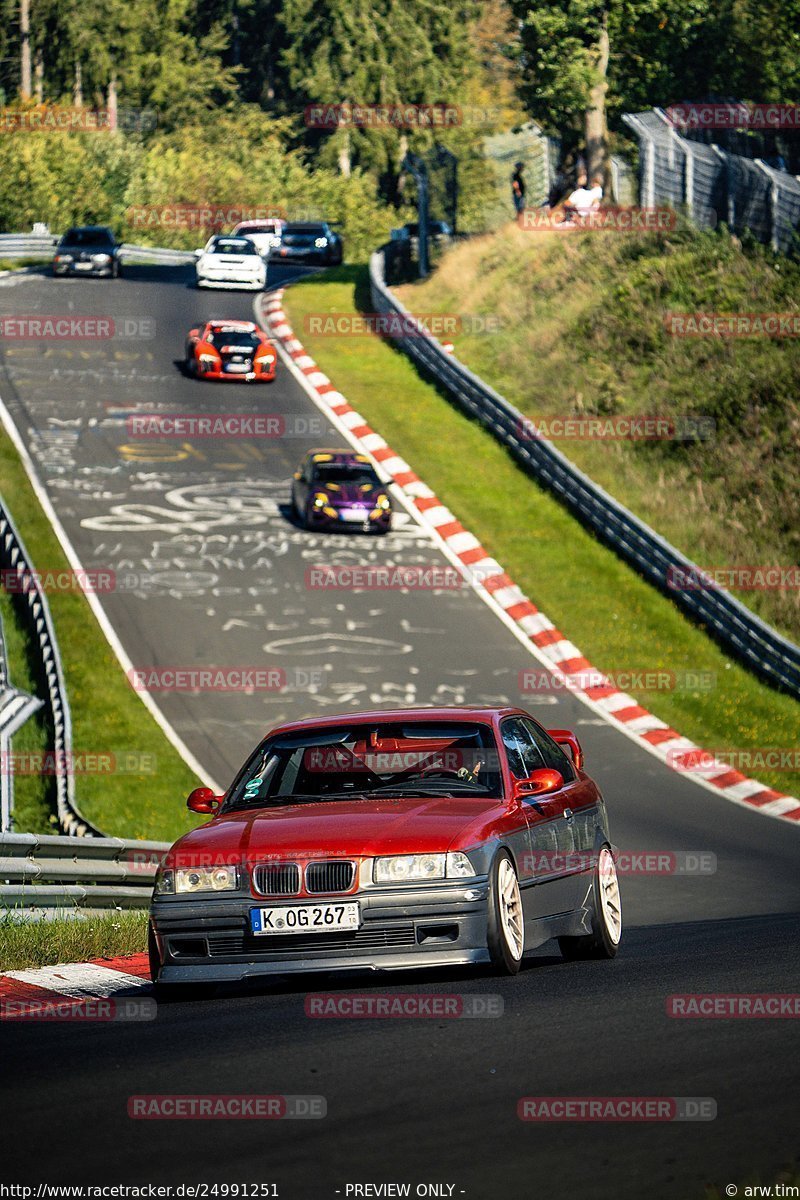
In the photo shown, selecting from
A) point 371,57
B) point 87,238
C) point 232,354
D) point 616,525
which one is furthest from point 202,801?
point 371,57

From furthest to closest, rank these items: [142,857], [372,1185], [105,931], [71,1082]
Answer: [142,857] < [105,931] < [71,1082] < [372,1185]

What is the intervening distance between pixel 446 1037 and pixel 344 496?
2210cm

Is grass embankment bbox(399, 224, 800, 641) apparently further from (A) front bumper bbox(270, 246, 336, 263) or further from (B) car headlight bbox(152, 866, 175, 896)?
(B) car headlight bbox(152, 866, 175, 896)

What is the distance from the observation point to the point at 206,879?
Result: 8078 millimetres

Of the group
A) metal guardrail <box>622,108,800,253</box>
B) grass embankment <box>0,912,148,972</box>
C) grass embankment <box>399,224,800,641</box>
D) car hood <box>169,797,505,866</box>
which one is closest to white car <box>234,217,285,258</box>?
grass embankment <box>399,224,800,641</box>

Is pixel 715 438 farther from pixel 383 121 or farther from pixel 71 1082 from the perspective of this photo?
pixel 383 121

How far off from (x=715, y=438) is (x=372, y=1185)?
28043 millimetres

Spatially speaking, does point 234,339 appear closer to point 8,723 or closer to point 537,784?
point 8,723

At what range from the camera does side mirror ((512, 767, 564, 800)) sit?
874cm

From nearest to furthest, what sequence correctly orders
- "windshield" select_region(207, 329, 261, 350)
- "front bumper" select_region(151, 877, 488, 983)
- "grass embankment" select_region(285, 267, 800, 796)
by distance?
"front bumper" select_region(151, 877, 488, 983) → "grass embankment" select_region(285, 267, 800, 796) → "windshield" select_region(207, 329, 261, 350)

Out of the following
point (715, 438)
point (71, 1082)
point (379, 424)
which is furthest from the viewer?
point (379, 424)

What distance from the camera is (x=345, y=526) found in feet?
93.7

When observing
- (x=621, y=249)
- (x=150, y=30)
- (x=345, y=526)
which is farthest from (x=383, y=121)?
(x=345, y=526)

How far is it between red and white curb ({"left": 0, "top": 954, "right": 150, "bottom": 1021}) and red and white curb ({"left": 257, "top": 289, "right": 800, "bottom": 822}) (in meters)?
10.6
